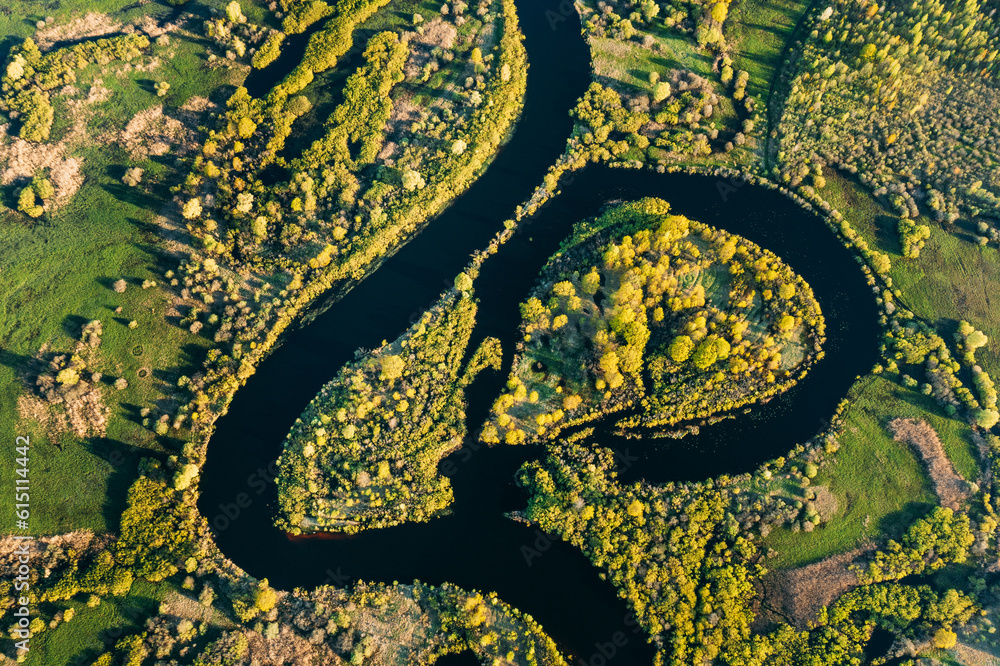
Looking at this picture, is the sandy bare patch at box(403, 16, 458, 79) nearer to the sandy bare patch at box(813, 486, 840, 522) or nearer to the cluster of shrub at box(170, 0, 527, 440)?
the cluster of shrub at box(170, 0, 527, 440)

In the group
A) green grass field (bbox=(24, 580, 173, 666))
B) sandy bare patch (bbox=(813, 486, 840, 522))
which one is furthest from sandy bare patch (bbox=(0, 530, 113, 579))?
sandy bare patch (bbox=(813, 486, 840, 522))

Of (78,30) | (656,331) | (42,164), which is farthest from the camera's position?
(78,30)

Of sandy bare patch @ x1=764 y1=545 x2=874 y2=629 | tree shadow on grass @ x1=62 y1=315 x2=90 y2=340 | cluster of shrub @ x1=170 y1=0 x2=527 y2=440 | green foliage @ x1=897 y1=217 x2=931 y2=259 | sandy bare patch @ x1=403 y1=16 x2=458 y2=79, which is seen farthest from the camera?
sandy bare patch @ x1=403 y1=16 x2=458 y2=79

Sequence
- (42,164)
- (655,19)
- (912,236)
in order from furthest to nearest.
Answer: (655,19), (42,164), (912,236)

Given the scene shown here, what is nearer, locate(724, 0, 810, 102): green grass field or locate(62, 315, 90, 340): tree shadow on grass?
locate(62, 315, 90, 340): tree shadow on grass

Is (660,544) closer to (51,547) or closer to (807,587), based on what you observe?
(807,587)

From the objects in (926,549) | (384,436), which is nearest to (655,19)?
(384,436)

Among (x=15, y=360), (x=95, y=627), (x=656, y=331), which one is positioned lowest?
(x=95, y=627)
